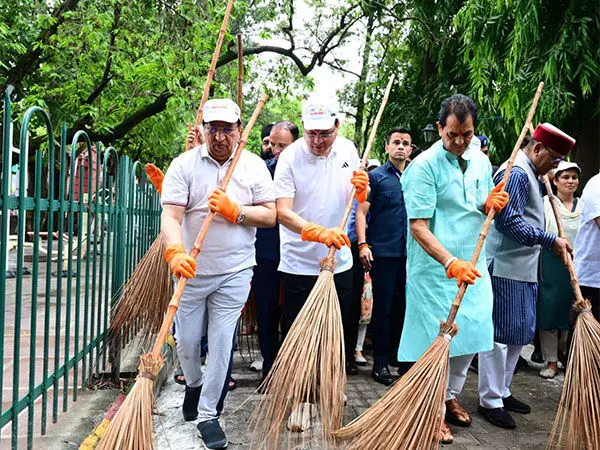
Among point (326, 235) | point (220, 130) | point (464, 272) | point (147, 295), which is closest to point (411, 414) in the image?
point (464, 272)

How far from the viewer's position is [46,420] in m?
3.23

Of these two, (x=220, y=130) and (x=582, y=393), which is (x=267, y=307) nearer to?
(x=220, y=130)

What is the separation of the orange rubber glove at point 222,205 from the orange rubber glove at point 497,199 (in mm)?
1414

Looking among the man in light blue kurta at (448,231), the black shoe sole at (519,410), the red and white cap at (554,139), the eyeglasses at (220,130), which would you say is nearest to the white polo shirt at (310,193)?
the man in light blue kurta at (448,231)

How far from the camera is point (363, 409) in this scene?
398 centimetres

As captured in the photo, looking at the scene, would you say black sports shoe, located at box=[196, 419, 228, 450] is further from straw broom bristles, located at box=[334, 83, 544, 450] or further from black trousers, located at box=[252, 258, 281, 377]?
black trousers, located at box=[252, 258, 281, 377]

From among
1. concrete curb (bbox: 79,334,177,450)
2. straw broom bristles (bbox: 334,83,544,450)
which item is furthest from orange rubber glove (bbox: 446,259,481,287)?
concrete curb (bbox: 79,334,177,450)

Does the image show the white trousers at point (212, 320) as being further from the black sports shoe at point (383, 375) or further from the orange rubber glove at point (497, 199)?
the black sports shoe at point (383, 375)

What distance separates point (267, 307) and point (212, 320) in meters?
0.96

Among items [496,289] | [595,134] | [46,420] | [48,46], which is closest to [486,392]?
[496,289]

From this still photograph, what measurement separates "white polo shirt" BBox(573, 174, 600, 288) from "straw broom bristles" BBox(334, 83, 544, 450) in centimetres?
171

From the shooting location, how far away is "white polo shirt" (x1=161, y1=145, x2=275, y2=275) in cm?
329

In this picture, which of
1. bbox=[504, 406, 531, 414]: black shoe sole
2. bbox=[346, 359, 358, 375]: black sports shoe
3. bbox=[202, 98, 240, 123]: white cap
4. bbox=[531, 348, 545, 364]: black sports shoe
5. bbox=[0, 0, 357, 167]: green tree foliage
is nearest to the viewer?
bbox=[202, 98, 240, 123]: white cap

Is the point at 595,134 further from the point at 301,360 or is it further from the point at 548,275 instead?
A: the point at 301,360
